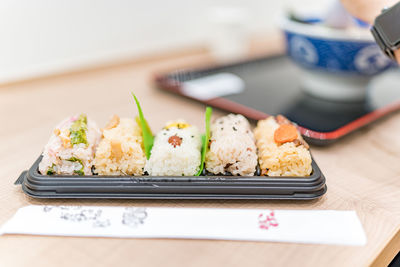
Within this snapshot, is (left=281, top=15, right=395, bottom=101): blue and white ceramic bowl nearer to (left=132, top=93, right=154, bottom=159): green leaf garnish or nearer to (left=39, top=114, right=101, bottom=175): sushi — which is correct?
(left=132, top=93, right=154, bottom=159): green leaf garnish

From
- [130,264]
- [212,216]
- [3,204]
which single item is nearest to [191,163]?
[212,216]

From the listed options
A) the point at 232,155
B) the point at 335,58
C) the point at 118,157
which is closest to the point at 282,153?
the point at 232,155

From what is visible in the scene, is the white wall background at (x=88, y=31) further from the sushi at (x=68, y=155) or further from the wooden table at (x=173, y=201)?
the sushi at (x=68, y=155)

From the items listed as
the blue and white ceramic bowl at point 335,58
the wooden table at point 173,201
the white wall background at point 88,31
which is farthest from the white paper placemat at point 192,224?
the white wall background at point 88,31

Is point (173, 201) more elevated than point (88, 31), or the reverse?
point (88, 31)

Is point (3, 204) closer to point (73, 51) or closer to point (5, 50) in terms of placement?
point (5, 50)

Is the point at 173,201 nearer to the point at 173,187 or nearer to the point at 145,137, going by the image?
the point at 173,187
